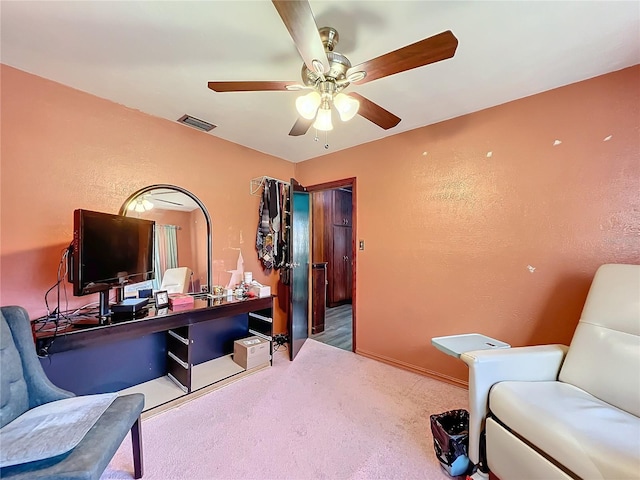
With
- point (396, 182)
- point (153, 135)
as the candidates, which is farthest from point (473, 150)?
point (153, 135)

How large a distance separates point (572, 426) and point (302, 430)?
4.79 ft

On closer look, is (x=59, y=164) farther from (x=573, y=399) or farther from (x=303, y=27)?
(x=573, y=399)

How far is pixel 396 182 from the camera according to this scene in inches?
112

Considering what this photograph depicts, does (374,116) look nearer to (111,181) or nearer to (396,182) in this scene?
(396,182)

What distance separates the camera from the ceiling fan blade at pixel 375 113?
5.11ft

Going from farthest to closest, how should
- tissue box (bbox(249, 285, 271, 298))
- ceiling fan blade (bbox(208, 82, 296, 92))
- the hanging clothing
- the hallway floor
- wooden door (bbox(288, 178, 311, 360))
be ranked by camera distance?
the hallway floor → the hanging clothing → wooden door (bbox(288, 178, 311, 360)) → tissue box (bbox(249, 285, 271, 298)) → ceiling fan blade (bbox(208, 82, 296, 92))

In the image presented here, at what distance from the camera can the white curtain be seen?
96.6 inches

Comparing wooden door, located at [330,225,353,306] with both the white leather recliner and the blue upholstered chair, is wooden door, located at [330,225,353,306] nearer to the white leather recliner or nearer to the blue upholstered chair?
the white leather recliner

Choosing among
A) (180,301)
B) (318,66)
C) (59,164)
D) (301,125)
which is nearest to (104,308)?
(180,301)

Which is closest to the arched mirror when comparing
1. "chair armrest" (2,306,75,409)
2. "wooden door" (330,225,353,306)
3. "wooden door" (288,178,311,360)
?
"wooden door" (288,178,311,360)

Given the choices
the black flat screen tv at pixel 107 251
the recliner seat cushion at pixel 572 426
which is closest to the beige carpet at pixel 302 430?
the recliner seat cushion at pixel 572 426

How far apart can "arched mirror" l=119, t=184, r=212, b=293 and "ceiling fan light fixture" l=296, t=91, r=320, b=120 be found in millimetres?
1664

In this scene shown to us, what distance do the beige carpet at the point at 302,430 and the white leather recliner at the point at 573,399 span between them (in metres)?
0.46

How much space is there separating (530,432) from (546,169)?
5.93ft
